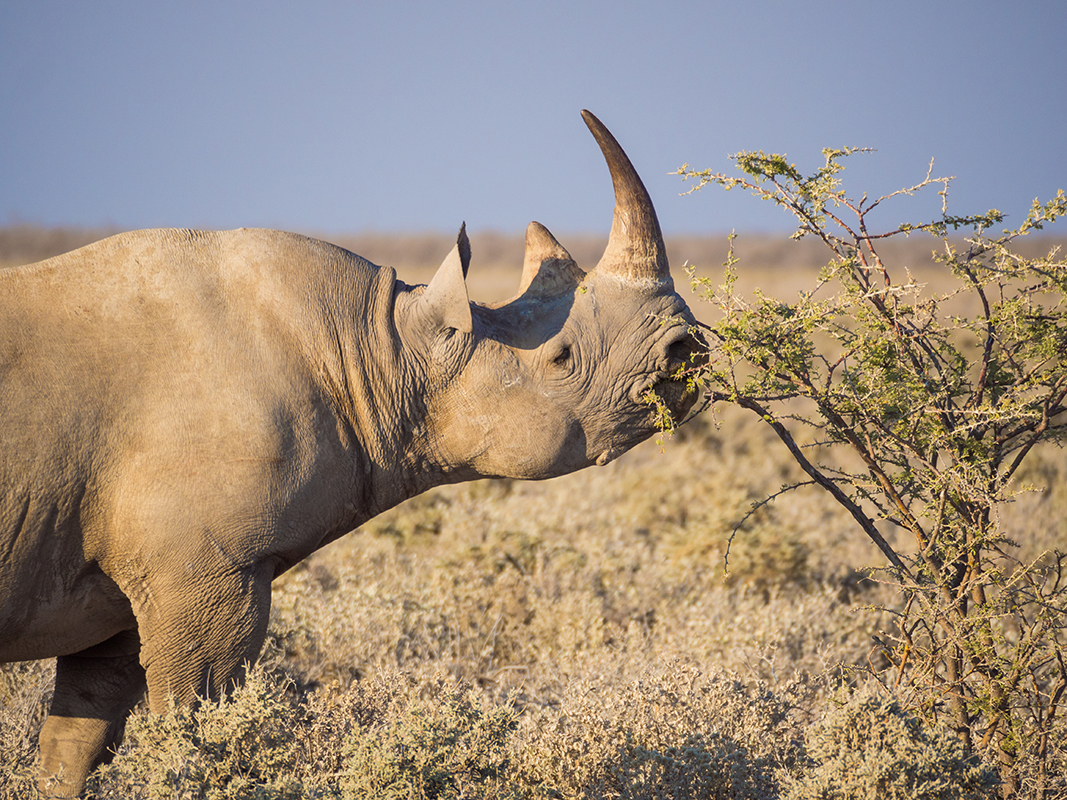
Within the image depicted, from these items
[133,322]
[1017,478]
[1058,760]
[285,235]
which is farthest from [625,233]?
[1017,478]

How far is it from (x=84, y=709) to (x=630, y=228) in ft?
9.30

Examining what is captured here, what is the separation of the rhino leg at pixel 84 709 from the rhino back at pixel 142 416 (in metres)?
0.67

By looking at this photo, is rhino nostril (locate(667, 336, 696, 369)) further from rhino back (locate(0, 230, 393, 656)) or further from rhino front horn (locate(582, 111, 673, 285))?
rhino back (locate(0, 230, 393, 656))

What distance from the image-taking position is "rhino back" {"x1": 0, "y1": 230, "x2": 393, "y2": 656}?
3025 mm

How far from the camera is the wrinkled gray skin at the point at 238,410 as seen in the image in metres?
3.05

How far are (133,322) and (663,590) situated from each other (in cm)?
500

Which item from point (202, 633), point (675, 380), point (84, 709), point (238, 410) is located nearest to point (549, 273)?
point (675, 380)

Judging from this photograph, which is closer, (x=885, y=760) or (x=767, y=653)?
(x=885, y=760)

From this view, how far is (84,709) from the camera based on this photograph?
3908 mm

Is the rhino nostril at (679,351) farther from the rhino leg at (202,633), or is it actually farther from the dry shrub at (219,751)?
the dry shrub at (219,751)

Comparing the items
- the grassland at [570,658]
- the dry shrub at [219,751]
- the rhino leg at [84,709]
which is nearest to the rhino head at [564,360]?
the grassland at [570,658]

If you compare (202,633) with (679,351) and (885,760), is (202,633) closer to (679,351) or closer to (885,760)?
(679,351)

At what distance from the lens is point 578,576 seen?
7.29 meters

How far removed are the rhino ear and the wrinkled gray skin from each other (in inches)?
0.4
